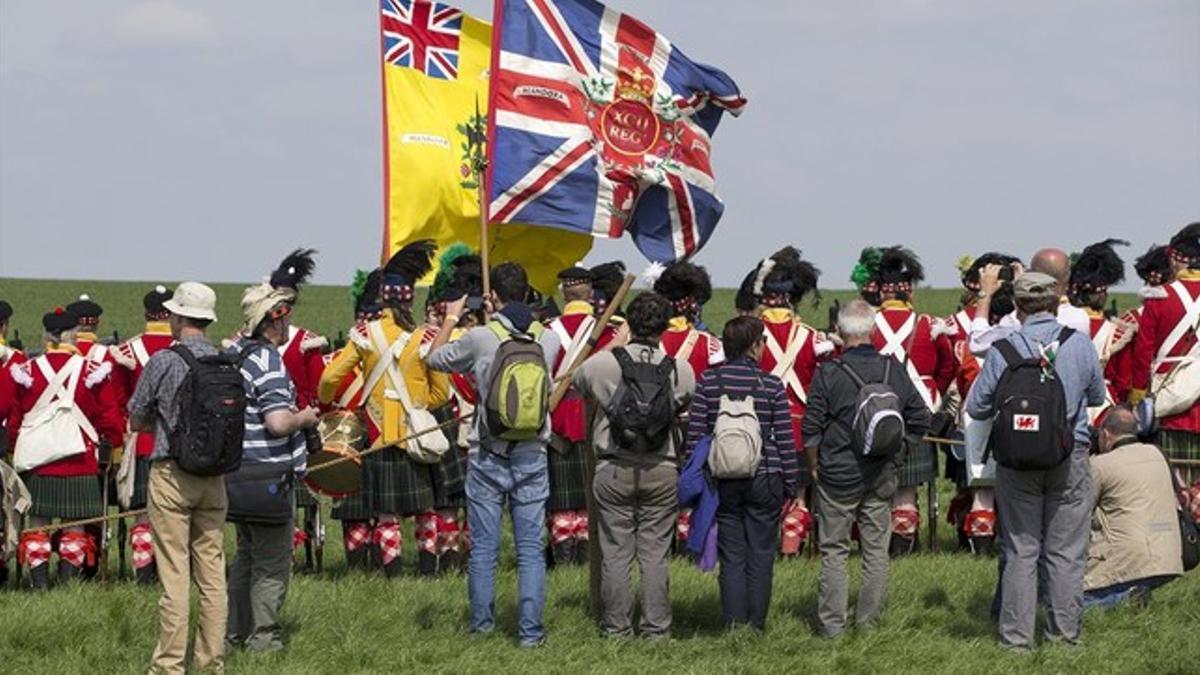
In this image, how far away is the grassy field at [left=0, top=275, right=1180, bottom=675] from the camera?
10484 millimetres

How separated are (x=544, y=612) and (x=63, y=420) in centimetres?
405

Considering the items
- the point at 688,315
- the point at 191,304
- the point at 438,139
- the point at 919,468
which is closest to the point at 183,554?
the point at 191,304

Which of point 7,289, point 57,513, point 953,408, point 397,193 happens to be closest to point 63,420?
point 57,513

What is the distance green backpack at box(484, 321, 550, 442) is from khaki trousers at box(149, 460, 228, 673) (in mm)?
1585

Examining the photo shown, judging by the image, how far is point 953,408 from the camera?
48.5ft

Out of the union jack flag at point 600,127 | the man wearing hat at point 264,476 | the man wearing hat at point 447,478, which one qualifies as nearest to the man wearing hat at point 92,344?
the man wearing hat at point 447,478

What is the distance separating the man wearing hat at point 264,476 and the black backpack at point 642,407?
165 centimetres

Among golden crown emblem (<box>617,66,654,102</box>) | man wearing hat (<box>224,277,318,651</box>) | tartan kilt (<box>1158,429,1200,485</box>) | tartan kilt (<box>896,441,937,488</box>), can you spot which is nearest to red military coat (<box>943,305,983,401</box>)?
tartan kilt (<box>896,441,937,488</box>)

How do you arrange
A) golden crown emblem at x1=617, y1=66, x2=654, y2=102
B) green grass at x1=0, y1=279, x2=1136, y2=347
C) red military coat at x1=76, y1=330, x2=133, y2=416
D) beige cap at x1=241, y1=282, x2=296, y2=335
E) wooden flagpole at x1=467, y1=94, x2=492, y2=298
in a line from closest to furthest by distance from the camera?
beige cap at x1=241, y1=282, x2=296, y2=335, wooden flagpole at x1=467, y1=94, x2=492, y2=298, red military coat at x1=76, y1=330, x2=133, y2=416, golden crown emblem at x1=617, y1=66, x2=654, y2=102, green grass at x1=0, y1=279, x2=1136, y2=347

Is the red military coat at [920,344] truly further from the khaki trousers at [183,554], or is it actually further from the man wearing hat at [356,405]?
the khaki trousers at [183,554]

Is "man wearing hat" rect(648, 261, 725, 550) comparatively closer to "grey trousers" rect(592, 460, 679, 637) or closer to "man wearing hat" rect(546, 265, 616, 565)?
"man wearing hat" rect(546, 265, 616, 565)

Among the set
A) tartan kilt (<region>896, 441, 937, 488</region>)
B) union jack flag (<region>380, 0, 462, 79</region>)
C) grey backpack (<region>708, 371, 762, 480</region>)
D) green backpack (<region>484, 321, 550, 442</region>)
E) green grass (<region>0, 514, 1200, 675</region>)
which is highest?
union jack flag (<region>380, 0, 462, 79</region>)

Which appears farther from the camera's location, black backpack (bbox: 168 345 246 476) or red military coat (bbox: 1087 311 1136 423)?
red military coat (bbox: 1087 311 1136 423)

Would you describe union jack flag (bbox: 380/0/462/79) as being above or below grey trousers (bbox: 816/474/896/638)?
above
